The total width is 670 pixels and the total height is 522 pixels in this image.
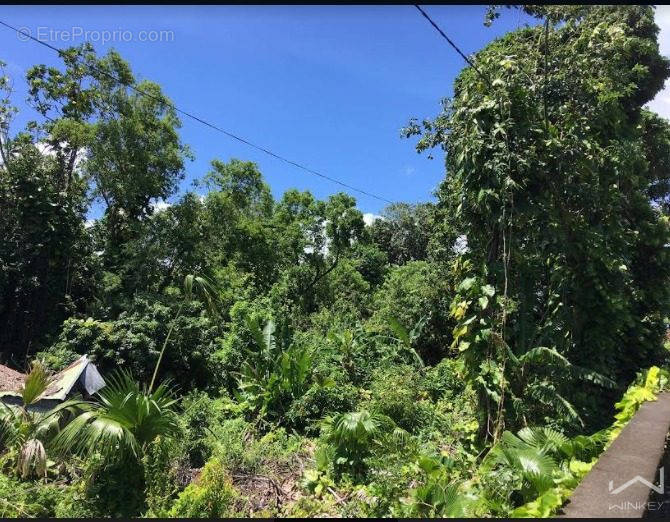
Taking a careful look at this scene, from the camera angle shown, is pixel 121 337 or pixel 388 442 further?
pixel 121 337

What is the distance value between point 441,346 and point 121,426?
→ 346 inches

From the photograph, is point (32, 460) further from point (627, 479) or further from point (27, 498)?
point (627, 479)

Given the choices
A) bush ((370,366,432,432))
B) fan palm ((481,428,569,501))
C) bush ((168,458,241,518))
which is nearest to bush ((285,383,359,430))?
bush ((370,366,432,432))

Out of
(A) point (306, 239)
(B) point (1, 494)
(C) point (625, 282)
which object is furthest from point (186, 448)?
(A) point (306, 239)

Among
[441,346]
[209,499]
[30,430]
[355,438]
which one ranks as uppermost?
[441,346]

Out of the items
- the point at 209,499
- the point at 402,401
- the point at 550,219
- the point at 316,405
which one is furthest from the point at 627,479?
the point at 316,405

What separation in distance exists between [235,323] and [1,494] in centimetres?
653

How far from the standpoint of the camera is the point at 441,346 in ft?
41.7

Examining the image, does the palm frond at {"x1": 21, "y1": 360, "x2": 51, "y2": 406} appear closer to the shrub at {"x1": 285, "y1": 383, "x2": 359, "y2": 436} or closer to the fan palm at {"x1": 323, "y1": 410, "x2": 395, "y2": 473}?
the fan palm at {"x1": 323, "y1": 410, "x2": 395, "y2": 473}

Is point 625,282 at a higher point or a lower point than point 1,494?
higher

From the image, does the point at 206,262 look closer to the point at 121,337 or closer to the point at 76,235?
the point at 76,235

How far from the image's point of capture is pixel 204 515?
15.7ft

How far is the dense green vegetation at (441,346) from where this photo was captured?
535cm

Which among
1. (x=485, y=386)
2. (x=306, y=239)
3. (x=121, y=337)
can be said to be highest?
(x=306, y=239)
